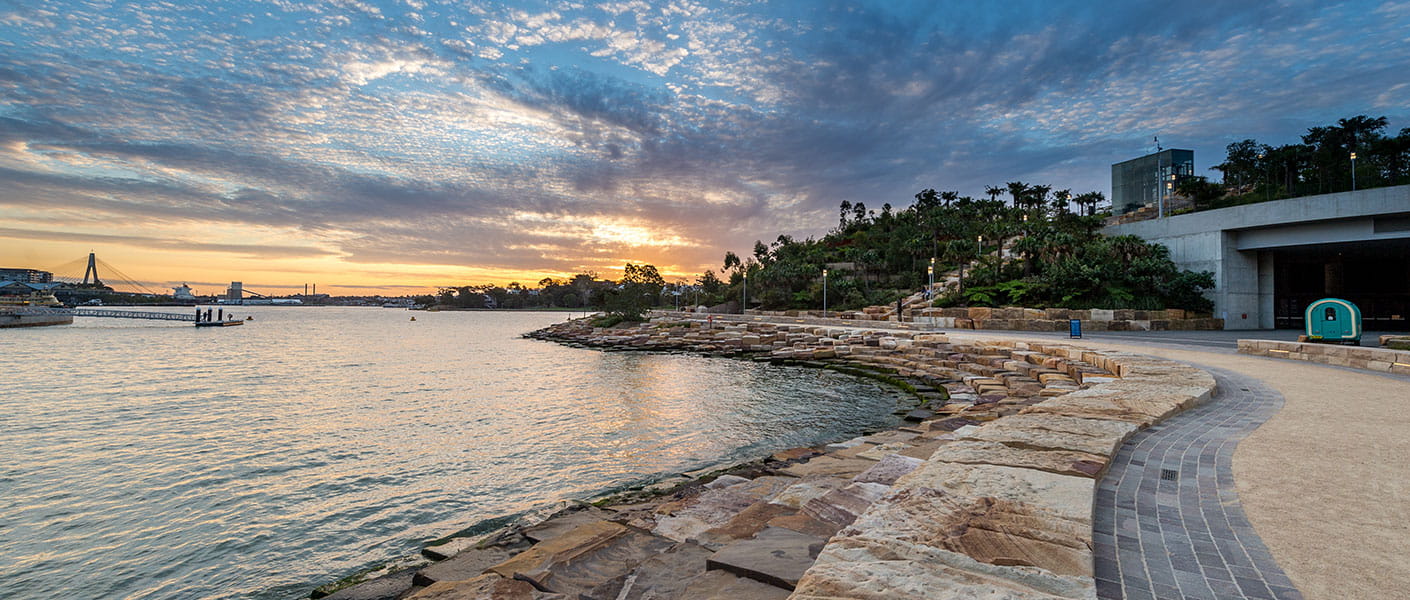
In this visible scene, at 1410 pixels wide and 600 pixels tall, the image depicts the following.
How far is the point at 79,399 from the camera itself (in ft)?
52.5

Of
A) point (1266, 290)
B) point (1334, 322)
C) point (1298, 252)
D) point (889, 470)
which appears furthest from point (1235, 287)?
point (889, 470)

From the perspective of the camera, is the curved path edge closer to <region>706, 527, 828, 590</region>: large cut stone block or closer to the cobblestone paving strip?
the cobblestone paving strip

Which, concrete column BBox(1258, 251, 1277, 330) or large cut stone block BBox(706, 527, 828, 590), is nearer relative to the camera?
large cut stone block BBox(706, 527, 828, 590)

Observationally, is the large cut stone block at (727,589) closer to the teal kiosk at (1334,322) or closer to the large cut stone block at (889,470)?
the large cut stone block at (889,470)

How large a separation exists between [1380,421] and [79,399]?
27409 millimetres

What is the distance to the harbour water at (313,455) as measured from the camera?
231 inches

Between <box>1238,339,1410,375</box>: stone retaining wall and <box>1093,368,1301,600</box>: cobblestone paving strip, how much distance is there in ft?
31.3

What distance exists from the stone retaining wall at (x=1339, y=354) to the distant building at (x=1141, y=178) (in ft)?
272

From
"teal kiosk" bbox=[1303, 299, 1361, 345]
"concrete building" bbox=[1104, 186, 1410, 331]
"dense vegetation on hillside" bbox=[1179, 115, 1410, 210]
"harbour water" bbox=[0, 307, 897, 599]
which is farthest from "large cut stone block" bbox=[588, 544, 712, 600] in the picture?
"dense vegetation on hillside" bbox=[1179, 115, 1410, 210]

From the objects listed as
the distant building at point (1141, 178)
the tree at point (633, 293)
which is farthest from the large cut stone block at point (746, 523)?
the distant building at point (1141, 178)

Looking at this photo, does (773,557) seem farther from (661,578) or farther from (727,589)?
(661,578)

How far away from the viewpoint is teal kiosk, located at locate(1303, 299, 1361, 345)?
14.3 metres

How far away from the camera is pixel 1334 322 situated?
48.0ft

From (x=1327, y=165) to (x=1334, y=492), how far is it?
75.0 metres
